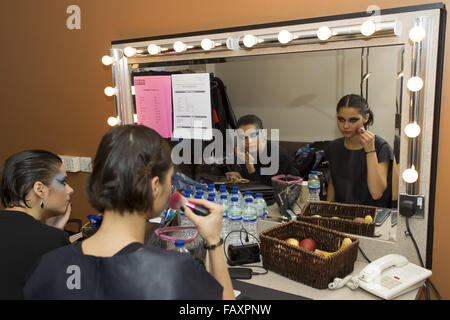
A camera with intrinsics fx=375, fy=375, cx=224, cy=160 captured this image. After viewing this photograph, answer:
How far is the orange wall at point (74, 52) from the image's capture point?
1.59 meters

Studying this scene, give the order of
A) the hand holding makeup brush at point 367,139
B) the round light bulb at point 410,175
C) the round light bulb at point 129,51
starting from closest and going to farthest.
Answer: the round light bulb at point 410,175 → the hand holding makeup brush at point 367,139 → the round light bulb at point 129,51

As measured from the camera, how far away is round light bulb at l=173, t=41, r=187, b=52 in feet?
5.48

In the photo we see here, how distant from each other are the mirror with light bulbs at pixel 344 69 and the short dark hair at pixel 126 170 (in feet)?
2.50

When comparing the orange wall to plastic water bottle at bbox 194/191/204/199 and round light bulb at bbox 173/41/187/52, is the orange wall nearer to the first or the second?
round light bulb at bbox 173/41/187/52

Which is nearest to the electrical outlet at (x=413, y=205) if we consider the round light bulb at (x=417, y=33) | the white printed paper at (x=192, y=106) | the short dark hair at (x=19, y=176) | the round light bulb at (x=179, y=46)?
the round light bulb at (x=417, y=33)

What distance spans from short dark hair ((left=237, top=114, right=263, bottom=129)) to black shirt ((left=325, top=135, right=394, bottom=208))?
31 cm

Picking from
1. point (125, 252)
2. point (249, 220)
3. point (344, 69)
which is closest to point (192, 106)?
point (249, 220)

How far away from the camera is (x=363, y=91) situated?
1.38m

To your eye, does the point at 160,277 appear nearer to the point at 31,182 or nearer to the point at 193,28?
the point at 31,182

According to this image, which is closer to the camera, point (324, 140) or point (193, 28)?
point (324, 140)

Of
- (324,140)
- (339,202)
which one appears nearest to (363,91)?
(324,140)

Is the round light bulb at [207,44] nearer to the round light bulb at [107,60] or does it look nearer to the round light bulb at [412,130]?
the round light bulb at [107,60]

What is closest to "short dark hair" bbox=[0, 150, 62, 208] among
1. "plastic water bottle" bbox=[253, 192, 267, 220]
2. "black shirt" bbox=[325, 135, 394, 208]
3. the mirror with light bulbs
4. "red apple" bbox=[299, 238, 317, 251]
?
the mirror with light bulbs
